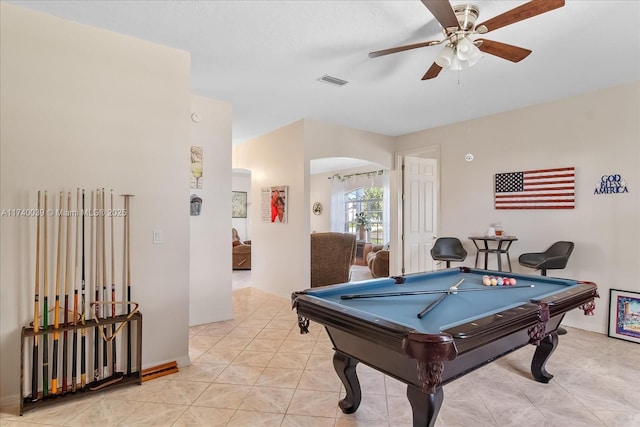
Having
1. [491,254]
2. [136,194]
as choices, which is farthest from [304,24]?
[491,254]

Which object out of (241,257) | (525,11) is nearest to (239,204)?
(241,257)

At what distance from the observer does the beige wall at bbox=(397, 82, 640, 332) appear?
3.56m

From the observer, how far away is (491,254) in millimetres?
4660

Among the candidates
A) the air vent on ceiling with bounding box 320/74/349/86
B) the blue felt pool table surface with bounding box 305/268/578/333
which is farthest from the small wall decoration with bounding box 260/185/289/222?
the blue felt pool table surface with bounding box 305/268/578/333

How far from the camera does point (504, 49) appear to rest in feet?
7.36

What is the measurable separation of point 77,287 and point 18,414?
0.80 meters

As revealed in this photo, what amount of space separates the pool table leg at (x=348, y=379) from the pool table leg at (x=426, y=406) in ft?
1.98

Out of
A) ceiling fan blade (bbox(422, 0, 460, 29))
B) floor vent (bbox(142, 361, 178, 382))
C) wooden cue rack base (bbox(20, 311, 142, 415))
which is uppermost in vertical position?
ceiling fan blade (bbox(422, 0, 460, 29))

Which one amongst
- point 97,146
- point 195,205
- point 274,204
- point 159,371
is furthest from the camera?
point 274,204

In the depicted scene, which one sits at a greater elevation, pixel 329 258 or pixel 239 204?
pixel 239 204

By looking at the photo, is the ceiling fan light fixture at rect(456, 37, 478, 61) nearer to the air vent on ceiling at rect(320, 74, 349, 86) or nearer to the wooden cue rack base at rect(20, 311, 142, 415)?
the air vent on ceiling at rect(320, 74, 349, 86)

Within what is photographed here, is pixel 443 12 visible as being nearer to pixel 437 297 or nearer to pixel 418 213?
pixel 437 297

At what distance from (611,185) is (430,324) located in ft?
11.1

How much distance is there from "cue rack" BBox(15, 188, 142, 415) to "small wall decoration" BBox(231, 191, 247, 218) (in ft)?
25.3
